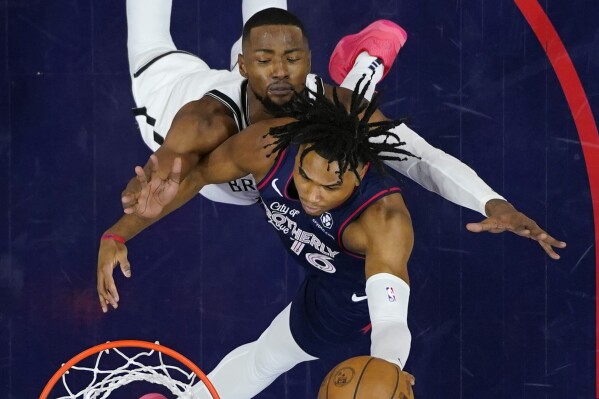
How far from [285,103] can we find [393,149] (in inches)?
18.5

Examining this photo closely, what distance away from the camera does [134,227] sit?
11.4 ft

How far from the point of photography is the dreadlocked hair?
3.03m

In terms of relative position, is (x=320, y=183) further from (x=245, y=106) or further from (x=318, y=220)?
(x=245, y=106)

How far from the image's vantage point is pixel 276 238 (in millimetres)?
4676

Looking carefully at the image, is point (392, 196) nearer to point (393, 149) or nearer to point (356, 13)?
point (393, 149)

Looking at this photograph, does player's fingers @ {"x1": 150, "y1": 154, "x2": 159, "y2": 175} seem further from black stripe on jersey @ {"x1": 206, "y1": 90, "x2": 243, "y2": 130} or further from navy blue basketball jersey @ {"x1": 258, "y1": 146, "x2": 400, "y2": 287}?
black stripe on jersey @ {"x1": 206, "y1": 90, "x2": 243, "y2": 130}

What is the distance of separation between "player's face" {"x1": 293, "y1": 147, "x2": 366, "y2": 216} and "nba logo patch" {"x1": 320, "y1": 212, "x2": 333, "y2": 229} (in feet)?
0.34

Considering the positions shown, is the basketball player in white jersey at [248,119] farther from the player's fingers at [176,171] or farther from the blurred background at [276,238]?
the blurred background at [276,238]

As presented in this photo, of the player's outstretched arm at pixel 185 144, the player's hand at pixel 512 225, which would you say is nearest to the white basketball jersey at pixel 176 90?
the player's outstretched arm at pixel 185 144

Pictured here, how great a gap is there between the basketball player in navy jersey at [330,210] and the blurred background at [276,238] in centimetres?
87

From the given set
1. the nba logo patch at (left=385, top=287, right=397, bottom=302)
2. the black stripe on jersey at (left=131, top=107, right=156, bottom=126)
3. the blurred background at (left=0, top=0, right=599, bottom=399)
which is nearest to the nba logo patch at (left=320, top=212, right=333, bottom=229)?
the nba logo patch at (left=385, top=287, right=397, bottom=302)

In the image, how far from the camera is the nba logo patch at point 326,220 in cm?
326

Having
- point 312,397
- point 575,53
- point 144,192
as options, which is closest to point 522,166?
point 575,53

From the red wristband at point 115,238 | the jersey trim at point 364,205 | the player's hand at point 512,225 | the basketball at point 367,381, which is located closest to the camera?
the basketball at point 367,381
